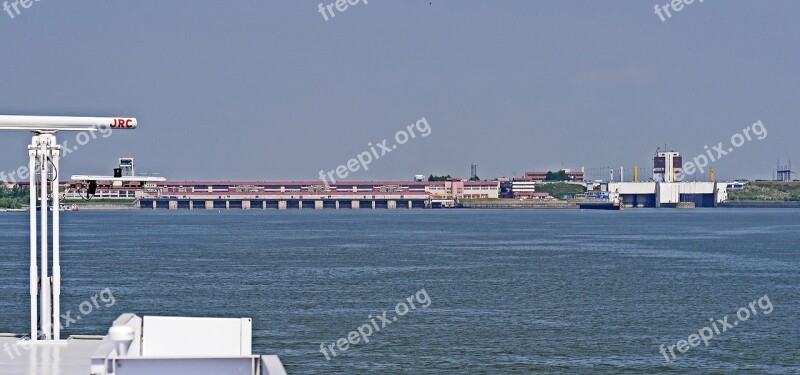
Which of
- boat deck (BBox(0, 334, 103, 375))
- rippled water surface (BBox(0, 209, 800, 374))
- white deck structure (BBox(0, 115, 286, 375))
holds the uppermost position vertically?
white deck structure (BBox(0, 115, 286, 375))

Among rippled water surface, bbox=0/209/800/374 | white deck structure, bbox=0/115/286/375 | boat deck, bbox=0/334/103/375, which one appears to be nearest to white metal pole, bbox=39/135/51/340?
white deck structure, bbox=0/115/286/375

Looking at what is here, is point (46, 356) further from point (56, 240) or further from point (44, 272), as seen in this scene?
point (44, 272)

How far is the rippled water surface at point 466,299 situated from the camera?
113 ft

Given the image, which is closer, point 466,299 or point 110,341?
point 110,341

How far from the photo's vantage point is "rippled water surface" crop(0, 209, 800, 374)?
113 feet

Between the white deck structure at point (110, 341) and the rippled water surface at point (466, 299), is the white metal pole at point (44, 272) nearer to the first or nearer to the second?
the white deck structure at point (110, 341)

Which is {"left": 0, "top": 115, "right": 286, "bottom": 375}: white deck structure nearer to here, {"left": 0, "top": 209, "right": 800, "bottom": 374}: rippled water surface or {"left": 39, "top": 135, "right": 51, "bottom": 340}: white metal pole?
{"left": 39, "top": 135, "right": 51, "bottom": 340}: white metal pole

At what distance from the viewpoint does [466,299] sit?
5100 cm

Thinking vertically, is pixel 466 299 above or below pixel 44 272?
below

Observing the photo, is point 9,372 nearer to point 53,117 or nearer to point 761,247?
point 53,117

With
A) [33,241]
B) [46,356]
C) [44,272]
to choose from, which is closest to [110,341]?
[46,356]

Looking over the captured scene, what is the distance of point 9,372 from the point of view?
13.0m

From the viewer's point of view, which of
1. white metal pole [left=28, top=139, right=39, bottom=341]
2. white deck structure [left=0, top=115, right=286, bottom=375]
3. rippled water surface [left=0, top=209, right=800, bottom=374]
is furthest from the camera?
rippled water surface [left=0, top=209, right=800, bottom=374]

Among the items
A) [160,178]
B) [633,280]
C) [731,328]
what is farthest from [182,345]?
[633,280]
